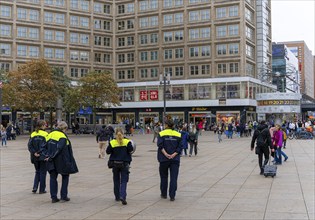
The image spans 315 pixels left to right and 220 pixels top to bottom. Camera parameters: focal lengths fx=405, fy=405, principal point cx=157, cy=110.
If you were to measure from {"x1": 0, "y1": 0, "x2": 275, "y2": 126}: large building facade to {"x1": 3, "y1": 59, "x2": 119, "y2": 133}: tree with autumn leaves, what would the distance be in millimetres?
20920

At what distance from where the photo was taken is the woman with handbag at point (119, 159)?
862cm

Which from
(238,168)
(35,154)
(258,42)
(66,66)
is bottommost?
(238,168)

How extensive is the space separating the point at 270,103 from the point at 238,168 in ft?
191

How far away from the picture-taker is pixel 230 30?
68.1m

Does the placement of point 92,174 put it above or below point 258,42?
below

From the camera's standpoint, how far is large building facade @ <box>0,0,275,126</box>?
2665 inches

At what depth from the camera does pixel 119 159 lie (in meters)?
8.62

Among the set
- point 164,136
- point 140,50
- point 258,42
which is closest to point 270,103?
point 258,42

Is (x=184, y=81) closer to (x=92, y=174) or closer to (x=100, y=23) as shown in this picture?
(x=100, y=23)

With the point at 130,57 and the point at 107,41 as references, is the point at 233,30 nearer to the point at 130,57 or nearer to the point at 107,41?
Answer: the point at 130,57

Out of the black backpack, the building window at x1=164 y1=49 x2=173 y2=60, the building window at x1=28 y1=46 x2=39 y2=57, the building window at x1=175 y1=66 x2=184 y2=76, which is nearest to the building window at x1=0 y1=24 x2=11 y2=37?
the building window at x1=28 y1=46 x2=39 y2=57

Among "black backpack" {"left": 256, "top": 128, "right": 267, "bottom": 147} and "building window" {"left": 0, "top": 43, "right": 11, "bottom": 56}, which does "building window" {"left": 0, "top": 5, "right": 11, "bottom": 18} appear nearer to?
"building window" {"left": 0, "top": 43, "right": 11, "bottom": 56}

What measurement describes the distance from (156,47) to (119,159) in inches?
2645

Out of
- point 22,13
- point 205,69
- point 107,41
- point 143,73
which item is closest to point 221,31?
point 205,69
